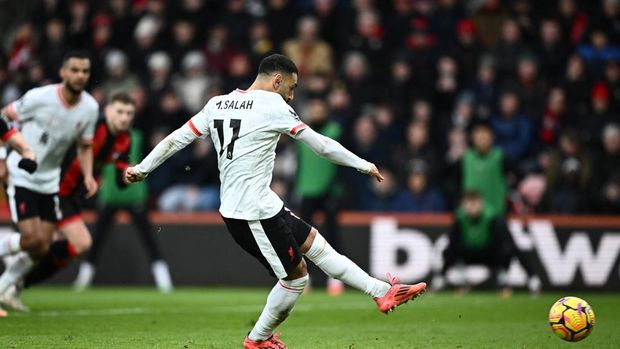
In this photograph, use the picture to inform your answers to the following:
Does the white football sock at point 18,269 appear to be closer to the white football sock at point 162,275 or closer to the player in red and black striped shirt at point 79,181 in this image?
the player in red and black striped shirt at point 79,181

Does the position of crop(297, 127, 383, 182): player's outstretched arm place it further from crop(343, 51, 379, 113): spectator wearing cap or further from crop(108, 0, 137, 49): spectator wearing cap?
crop(108, 0, 137, 49): spectator wearing cap

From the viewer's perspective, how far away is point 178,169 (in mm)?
17797

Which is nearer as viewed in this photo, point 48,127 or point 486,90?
point 48,127

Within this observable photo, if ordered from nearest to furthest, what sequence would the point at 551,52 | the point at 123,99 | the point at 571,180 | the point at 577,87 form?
the point at 123,99 → the point at 571,180 → the point at 577,87 → the point at 551,52

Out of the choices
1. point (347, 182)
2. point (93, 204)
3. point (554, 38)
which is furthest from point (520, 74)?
point (93, 204)

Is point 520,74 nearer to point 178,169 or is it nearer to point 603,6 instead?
point 603,6

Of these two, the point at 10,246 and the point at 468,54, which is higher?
the point at 468,54

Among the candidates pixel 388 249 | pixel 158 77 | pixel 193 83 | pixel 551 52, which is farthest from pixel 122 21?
pixel 551 52

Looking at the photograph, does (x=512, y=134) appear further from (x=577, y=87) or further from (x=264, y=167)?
(x=264, y=167)

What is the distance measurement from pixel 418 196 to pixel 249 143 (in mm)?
8702

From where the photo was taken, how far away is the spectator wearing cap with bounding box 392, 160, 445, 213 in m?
16.4

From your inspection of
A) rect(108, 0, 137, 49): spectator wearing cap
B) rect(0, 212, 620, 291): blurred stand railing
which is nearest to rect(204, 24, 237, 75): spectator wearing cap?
rect(108, 0, 137, 49): spectator wearing cap

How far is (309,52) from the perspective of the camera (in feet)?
59.4

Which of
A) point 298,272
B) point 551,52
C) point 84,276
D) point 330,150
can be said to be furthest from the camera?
point 551,52
